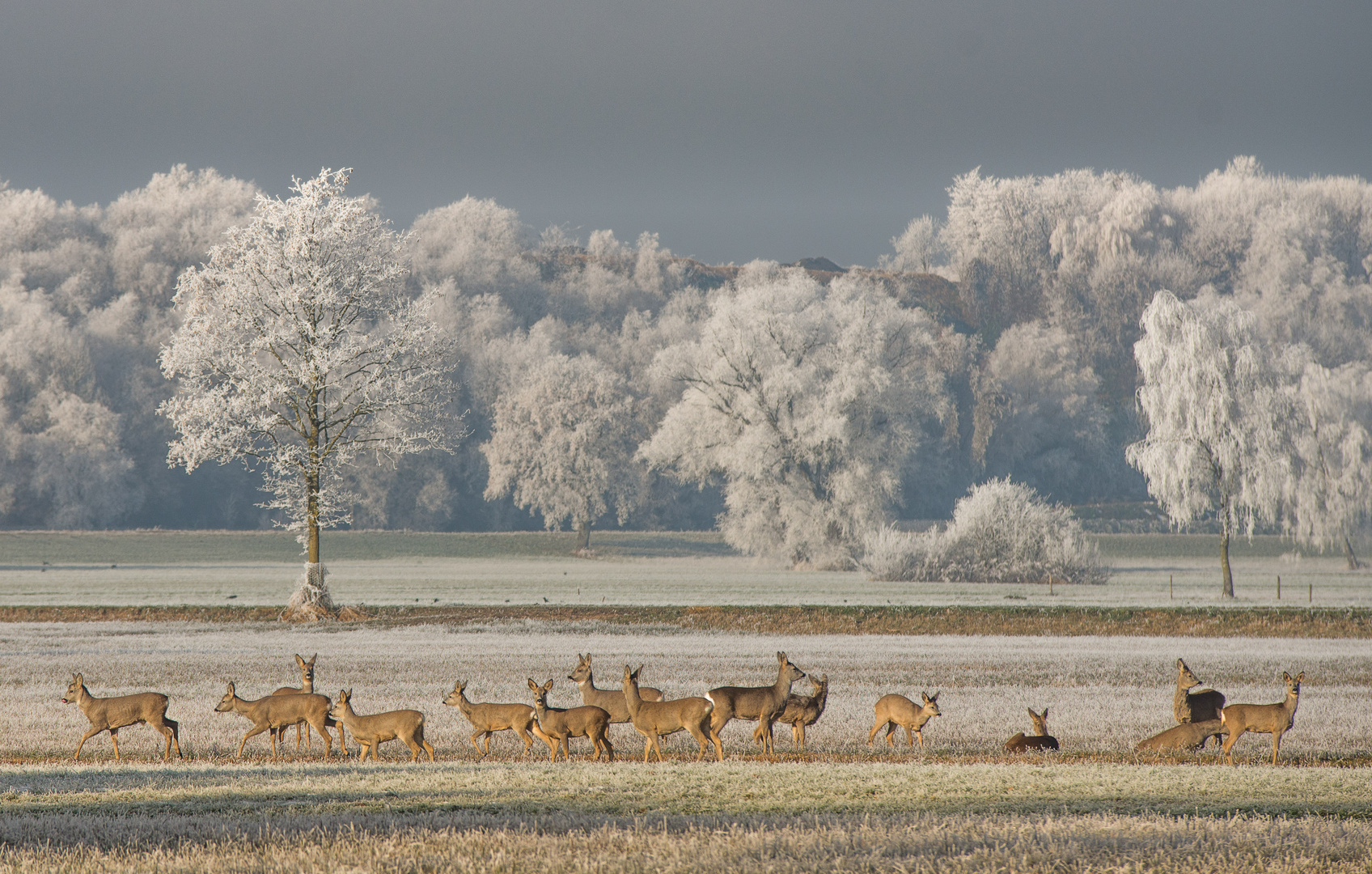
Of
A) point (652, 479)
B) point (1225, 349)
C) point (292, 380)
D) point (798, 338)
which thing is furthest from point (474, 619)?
point (652, 479)

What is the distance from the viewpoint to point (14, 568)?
60.1m

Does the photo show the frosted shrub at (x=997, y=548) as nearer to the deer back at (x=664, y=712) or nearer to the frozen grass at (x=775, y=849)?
the deer back at (x=664, y=712)

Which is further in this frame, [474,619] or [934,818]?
[474,619]

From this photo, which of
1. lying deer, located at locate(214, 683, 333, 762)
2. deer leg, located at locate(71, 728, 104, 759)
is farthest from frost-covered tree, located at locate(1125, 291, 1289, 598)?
deer leg, located at locate(71, 728, 104, 759)

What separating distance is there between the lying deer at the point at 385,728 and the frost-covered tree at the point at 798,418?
4638 centimetres

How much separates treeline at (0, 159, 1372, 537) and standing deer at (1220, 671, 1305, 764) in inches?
1799

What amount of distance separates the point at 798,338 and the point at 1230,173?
263ft

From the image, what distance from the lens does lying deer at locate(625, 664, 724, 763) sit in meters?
11.7

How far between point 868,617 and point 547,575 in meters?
31.0

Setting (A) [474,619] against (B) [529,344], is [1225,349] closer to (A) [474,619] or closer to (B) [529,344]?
(A) [474,619]

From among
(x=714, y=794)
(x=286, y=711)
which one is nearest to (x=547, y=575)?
(x=286, y=711)

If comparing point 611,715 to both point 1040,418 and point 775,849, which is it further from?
point 1040,418

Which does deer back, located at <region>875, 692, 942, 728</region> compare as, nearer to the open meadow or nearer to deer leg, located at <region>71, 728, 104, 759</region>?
the open meadow

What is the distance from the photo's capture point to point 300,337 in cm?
3497
